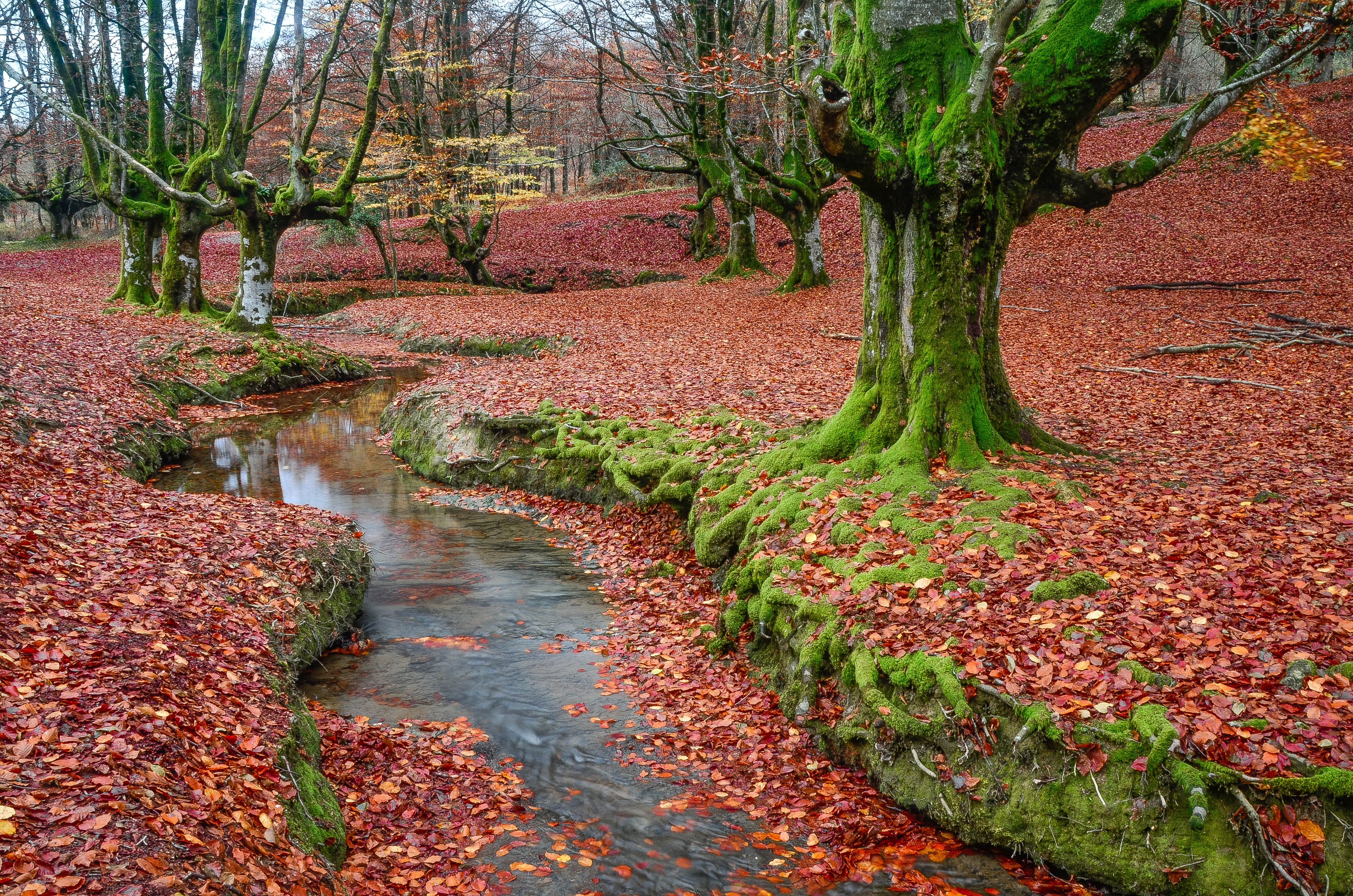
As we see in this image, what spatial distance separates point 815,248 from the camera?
76.0 feet

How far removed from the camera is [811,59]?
637 cm

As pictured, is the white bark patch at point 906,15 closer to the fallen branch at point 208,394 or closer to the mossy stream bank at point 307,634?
the mossy stream bank at point 307,634

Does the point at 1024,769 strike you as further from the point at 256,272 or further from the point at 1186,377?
the point at 256,272

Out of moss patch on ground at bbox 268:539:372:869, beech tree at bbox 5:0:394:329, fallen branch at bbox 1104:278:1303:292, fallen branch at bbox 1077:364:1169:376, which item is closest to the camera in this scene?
moss patch on ground at bbox 268:539:372:869

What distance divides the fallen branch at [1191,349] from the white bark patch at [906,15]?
8174 mm

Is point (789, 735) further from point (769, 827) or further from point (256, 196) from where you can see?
point (256, 196)

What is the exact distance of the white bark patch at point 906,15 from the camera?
7980 millimetres

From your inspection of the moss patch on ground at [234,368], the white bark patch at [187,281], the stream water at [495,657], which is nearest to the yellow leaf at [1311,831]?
the stream water at [495,657]

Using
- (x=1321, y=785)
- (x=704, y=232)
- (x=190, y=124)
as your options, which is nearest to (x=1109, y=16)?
(x=1321, y=785)

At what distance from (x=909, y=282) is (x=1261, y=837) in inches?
208

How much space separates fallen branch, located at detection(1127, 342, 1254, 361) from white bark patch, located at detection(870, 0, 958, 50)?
8.17m

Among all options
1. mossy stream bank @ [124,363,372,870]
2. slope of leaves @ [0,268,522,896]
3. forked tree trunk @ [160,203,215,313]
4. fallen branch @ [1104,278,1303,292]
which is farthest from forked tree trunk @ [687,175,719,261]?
slope of leaves @ [0,268,522,896]

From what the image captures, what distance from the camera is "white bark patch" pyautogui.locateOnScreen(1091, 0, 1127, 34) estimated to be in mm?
7379

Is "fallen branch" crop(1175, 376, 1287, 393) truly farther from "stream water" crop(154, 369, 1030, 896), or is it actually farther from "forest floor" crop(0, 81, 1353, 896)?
"stream water" crop(154, 369, 1030, 896)
